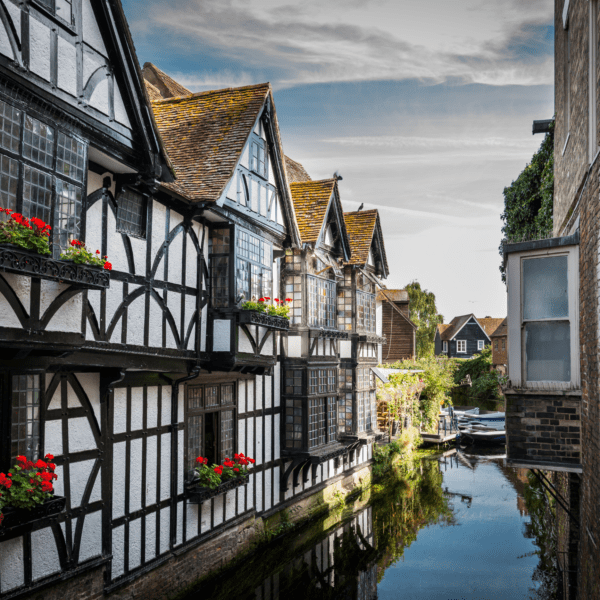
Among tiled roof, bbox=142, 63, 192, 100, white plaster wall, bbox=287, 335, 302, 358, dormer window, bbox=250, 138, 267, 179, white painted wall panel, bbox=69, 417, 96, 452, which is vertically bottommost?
white painted wall panel, bbox=69, 417, 96, 452

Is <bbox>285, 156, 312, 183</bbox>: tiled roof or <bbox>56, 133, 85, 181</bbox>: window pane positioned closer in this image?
<bbox>56, 133, 85, 181</bbox>: window pane

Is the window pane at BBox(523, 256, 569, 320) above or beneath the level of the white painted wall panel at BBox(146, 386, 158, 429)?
above

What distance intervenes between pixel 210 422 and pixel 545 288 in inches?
281

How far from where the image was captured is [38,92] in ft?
22.4

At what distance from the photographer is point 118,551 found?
9.12 metres

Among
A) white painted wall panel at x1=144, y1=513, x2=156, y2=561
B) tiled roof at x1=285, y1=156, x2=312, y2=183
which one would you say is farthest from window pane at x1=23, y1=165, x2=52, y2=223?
tiled roof at x1=285, y1=156, x2=312, y2=183

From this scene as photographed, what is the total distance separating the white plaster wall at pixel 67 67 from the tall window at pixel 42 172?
611 millimetres

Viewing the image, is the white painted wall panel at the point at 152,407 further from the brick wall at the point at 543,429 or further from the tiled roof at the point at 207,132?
the brick wall at the point at 543,429

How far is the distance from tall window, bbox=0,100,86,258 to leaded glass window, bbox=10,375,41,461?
68.2 inches

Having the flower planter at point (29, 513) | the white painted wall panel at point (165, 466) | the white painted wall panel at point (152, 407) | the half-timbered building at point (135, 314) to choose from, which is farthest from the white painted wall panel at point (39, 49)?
the white painted wall panel at point (165, 466)

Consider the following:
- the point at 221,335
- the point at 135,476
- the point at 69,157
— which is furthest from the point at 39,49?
the point at 135,476

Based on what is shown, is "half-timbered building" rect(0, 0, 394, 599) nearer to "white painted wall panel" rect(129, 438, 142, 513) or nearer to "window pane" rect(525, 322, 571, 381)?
"white painted wall panel" rect(129, 438, 142, 513)

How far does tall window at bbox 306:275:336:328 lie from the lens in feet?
52.0

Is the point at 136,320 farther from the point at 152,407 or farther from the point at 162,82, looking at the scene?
the point at 162,82
